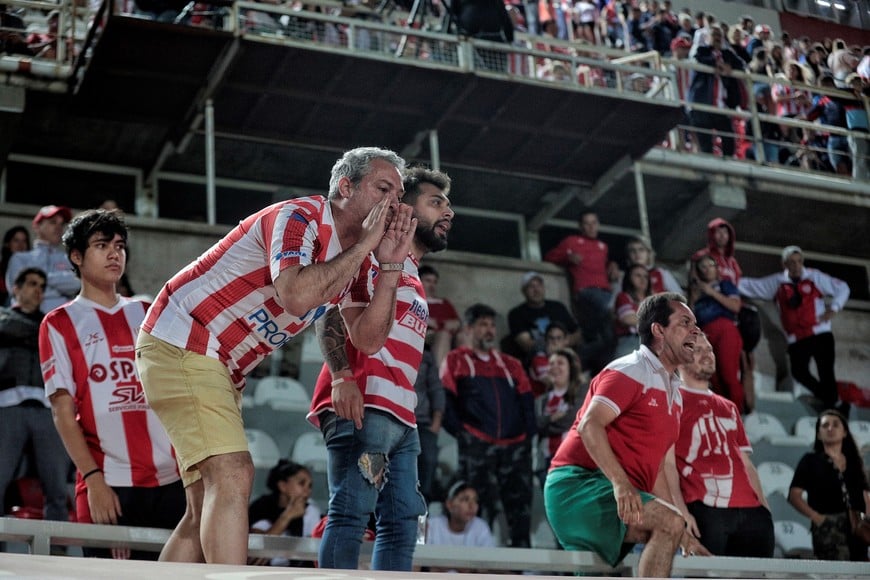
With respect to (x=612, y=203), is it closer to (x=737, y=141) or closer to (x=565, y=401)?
(x=737, y=141)

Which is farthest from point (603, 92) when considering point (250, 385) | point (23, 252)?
point (23, 252)

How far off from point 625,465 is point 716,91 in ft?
30.5

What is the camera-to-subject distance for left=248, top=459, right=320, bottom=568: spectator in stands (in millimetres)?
6602

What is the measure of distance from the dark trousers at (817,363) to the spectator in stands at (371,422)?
6878mm

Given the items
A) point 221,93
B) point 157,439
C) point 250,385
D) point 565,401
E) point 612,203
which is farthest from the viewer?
point 612,203

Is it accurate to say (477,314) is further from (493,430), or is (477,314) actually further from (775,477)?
(775,477)

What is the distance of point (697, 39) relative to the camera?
13.2 metres

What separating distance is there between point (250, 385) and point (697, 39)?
7069 mm

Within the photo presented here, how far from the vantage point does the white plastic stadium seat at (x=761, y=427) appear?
9.33m

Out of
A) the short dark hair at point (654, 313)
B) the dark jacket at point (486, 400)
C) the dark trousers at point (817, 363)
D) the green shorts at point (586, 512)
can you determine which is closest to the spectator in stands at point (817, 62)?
the dark trousers at point (817, 363)

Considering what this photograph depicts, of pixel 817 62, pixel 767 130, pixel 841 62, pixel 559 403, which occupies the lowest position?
pixel 559 403

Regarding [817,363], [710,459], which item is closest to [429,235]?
[710,459]

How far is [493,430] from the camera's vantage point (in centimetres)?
761

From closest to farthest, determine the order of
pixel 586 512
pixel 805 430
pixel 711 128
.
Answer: pixel 586 512, pixel 805 430, pixel 711 128
